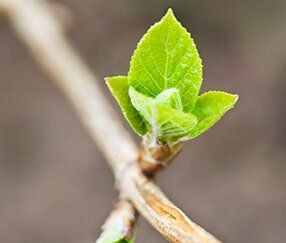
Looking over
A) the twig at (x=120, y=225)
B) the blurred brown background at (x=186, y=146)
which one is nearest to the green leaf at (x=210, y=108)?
the twig at (x=120, y=225)

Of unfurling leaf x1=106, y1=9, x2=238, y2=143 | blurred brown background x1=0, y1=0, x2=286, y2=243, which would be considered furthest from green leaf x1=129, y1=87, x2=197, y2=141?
blurred brown background x1=0, y1=0, x2=286, y2=243

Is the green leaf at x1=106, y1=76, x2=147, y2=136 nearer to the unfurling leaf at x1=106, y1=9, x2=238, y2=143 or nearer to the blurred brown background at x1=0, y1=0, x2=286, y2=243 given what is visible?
the unfurling leaf at x1=106, y1=9, x2=238, y2=143

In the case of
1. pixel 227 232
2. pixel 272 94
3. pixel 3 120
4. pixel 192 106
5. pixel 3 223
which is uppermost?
pixel 192 106

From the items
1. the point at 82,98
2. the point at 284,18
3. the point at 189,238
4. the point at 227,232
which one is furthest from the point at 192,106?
the point at 284,18

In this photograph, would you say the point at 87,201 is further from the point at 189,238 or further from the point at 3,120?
the point at 189,238

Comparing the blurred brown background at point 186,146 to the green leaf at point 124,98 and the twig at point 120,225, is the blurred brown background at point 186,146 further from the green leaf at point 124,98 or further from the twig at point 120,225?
the green leaf at point 124,98

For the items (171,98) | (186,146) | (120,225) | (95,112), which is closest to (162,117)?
(171,98)
